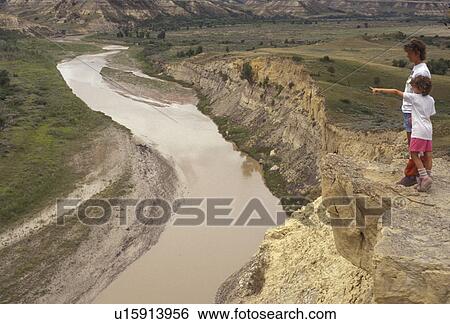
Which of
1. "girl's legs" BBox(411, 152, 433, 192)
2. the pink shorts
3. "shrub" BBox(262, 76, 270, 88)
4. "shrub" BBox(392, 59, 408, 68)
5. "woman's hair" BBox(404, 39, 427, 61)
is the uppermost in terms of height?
"woman's hair" BBox(404, 39, 427, 61)

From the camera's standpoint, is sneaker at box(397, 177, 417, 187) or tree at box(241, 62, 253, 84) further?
tree at box(241, 62, 253, 84)

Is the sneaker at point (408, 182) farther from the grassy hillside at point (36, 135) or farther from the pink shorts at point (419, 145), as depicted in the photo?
the grassy hillside at point (36, 135)

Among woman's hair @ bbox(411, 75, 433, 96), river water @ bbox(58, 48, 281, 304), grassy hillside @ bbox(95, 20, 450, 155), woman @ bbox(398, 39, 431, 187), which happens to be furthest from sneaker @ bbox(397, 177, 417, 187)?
river water @ bbox(58, 48, 281, 304)

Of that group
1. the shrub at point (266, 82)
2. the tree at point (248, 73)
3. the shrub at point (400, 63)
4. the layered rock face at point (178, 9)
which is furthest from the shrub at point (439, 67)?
the layered rock face at point (178, 9)

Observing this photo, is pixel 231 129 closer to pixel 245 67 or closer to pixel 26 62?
pixel 245 67

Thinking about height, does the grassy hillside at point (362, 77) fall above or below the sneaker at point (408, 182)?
below

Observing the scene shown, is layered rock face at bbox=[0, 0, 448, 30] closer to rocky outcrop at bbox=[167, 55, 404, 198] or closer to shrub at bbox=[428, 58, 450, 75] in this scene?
shrub at bbox=[428, 58, 450, 75]
